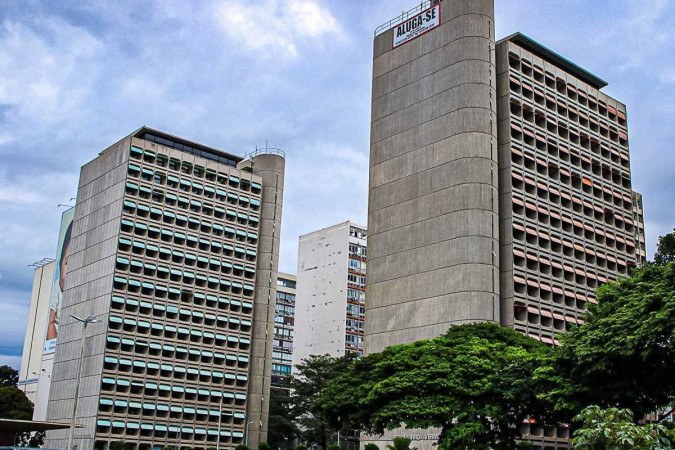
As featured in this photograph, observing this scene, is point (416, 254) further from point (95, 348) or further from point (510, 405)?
point (95, 348)

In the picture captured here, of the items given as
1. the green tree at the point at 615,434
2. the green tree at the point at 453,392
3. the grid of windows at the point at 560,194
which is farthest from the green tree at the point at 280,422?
the green tree at the point at 615,434

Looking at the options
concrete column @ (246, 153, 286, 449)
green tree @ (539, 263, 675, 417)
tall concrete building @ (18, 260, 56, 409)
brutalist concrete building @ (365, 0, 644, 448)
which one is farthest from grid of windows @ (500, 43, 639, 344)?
tall concrete building @ (18, 260, 56, 409)

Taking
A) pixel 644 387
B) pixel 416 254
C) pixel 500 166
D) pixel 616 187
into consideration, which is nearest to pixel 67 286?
pixel 416 254

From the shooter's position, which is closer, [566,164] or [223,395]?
[566,164]

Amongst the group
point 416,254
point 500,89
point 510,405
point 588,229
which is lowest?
point 510,405

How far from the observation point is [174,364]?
346 ft

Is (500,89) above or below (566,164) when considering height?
above

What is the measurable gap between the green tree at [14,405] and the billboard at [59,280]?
30.3 ft

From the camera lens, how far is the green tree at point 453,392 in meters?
50.6

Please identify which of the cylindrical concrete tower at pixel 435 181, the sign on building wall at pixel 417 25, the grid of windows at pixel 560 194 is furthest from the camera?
the sign on building wall at pixel 417 25

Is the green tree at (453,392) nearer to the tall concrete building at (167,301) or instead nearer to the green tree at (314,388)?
the green tree at (314,388)

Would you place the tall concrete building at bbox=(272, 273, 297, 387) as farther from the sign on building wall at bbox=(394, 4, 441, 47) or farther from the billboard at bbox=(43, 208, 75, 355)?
the sign on building wall at bbox=(394, 4, 441, 47)

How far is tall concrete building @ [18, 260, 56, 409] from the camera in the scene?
13862 cm

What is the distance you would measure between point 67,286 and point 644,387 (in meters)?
93.2
